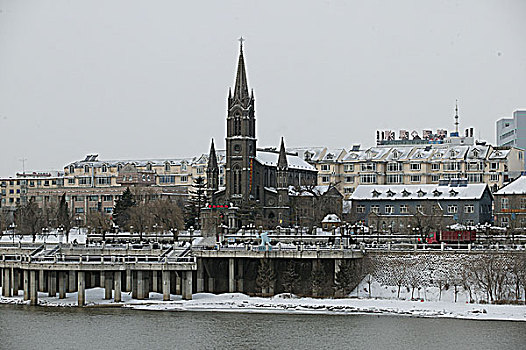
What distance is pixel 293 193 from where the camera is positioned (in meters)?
148

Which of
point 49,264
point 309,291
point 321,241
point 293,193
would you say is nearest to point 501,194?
point 293,193

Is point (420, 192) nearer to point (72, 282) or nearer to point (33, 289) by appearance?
point (72, 282)

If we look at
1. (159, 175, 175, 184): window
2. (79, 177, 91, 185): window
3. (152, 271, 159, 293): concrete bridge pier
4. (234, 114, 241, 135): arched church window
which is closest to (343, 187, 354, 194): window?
(159, 175, 175, 184): window

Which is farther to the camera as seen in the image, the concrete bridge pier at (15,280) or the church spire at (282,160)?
the church spire at (282,160)

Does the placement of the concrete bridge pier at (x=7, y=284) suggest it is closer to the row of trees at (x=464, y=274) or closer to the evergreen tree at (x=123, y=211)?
the row of trees at (x=464, y=274)

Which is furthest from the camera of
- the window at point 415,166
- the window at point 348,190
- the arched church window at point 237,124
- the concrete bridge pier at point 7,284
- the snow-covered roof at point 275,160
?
Result: the window at point 348,190

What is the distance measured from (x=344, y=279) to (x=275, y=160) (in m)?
84.5

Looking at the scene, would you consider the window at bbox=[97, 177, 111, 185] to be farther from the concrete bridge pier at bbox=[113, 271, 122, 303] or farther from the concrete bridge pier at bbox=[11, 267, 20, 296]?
the concrete bridge pier at bbox=[113, 271, 122, 303]

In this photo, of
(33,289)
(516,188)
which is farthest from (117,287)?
(516,188)

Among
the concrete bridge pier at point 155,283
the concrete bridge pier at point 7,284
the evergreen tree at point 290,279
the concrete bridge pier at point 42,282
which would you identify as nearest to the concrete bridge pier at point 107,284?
the concrete bridge pier at point 155,283

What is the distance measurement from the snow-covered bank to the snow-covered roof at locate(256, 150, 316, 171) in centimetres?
7612

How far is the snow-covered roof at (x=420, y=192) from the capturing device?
13488 centimetres

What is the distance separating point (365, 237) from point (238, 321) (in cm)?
3034

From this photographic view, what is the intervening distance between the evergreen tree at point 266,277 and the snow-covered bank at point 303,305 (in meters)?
1.39
